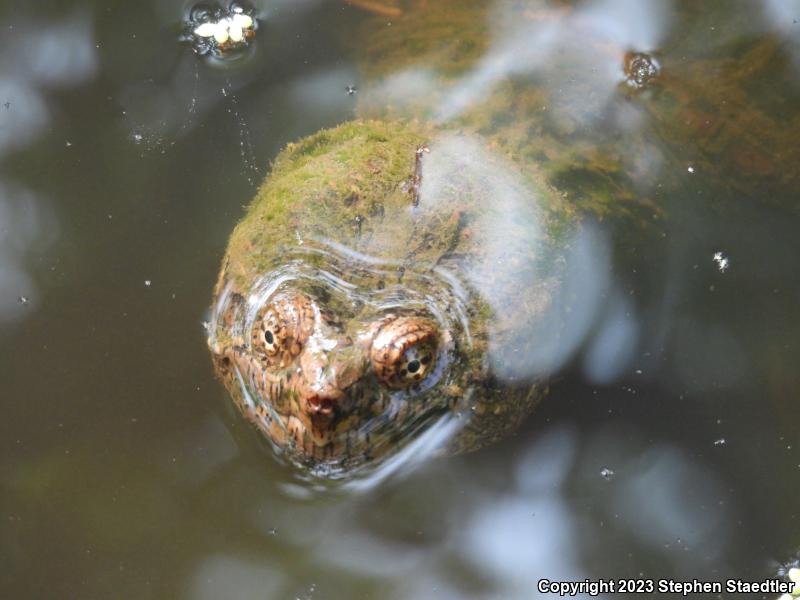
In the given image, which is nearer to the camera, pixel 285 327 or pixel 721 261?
pixel 285 327

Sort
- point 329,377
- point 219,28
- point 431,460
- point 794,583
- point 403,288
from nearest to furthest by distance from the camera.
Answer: point 329,377 → point 403,288 → point 794,583 → point 431,460 → point 219,28

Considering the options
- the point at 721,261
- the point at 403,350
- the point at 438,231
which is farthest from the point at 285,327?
the point at 721,261

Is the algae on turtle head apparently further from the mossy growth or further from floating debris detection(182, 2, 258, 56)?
floating debris detection(182, 2, 258, 56)

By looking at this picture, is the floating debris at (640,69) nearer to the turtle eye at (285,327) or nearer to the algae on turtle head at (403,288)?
the algae on turtle head at (403,288)

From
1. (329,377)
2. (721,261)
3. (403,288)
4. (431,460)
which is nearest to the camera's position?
(329,377)

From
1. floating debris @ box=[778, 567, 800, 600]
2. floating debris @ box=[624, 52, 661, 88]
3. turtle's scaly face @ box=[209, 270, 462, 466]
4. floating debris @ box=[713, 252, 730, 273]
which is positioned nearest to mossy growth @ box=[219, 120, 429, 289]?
turtle's scaly face @ box=[209, 270, 462, 466]

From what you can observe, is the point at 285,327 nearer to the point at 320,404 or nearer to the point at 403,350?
the point at 320,404

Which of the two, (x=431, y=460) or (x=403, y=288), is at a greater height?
(x=403, y=288)
